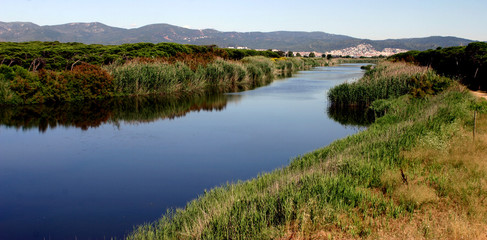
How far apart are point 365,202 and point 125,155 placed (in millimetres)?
7036

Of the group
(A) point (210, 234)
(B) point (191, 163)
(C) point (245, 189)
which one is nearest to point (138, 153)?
(B) point (191, 163)

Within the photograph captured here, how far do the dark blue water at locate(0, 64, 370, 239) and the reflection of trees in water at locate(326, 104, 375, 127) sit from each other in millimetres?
506

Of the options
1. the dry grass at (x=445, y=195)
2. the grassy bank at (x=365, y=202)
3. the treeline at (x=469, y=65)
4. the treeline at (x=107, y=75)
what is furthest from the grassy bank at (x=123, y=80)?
the dry grass at (x=445, y=195)

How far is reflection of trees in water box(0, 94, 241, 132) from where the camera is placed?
1423cm

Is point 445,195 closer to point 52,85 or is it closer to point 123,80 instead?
point 52,85

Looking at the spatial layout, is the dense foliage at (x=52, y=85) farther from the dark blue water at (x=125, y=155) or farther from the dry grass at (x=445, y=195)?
the dry grass at (x=445, y=195)

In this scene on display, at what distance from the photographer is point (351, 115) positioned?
16.9 metres

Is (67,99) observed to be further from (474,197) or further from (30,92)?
(474,197)

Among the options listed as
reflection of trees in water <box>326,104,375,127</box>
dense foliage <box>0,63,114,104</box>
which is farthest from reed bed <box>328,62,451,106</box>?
dense foliage <box>0,63,114,104</box>

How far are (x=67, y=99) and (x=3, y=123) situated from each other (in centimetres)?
453

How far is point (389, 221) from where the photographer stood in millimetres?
5043

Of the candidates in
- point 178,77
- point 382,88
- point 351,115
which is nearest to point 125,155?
point 351,115

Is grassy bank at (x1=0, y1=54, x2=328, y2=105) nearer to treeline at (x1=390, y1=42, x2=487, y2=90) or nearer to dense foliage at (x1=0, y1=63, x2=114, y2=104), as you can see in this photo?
dense foliage at (x1=0, y1=63, x2=114, y2=104)

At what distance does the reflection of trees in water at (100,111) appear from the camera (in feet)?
46.7
